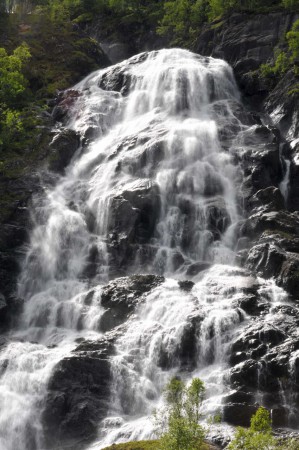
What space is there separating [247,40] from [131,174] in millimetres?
30758

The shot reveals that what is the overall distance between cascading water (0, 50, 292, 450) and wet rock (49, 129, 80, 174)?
113 centimetres

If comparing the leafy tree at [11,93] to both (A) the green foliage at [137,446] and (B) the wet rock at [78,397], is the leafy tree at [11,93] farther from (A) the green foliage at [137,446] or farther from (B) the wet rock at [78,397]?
(A) the green foliage at [137,446]

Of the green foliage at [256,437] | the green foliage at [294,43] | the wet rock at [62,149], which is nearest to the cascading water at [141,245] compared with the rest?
the wet rock at [62,149]

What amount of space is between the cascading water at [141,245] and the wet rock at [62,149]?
3.72 ft

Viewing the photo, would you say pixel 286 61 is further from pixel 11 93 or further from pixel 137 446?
pixel 137 446

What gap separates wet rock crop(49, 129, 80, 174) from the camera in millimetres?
56438

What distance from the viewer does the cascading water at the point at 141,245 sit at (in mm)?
33125

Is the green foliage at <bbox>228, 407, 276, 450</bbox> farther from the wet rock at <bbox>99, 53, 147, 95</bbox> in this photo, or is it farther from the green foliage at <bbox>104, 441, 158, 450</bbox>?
the wet rock at <bbox>99, 53, 147, 95</bbox>

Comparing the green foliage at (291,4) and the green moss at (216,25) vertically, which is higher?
the green moss at (216,25)

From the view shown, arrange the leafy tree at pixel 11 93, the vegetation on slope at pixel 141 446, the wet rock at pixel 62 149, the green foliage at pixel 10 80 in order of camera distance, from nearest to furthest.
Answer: the vegetation on slope at pixel 141 446
the wet rock at pixel 62 149
the leafy tree at pixel 11 93
the green foliage at pixel 10 80

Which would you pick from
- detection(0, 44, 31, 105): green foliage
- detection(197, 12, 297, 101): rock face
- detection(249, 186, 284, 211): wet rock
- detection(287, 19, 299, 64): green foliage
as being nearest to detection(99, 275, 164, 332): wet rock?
detection(249, 186, 284, 211): wet rock

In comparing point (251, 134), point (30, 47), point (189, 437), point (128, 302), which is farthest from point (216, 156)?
point (30, 47)

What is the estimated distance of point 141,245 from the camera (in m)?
45.4

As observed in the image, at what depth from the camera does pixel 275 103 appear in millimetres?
61906
